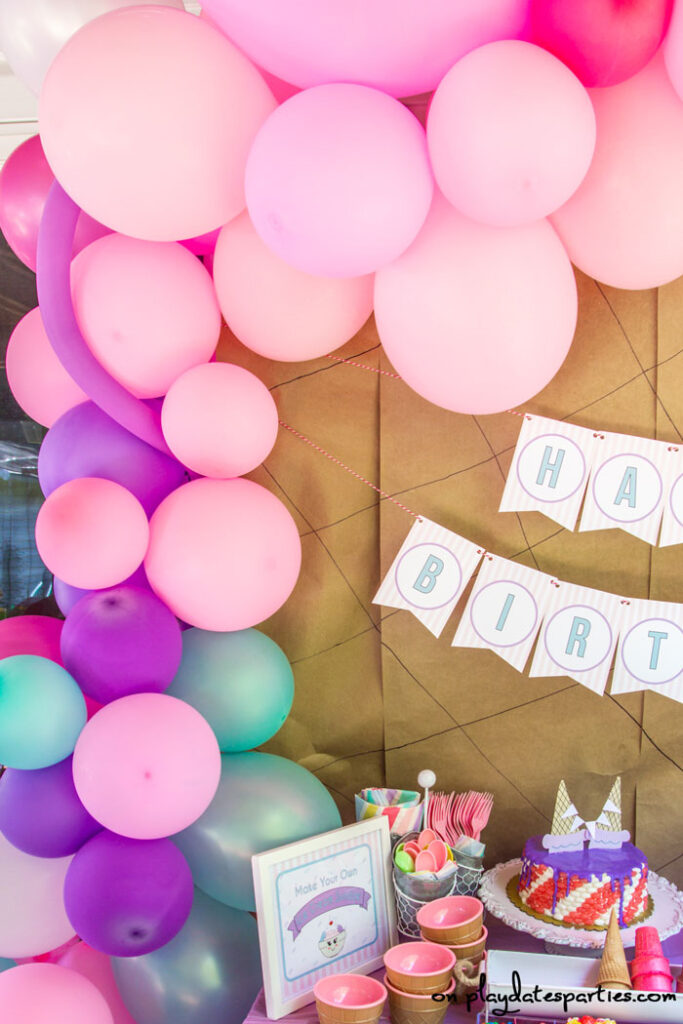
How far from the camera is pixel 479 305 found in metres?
1.24

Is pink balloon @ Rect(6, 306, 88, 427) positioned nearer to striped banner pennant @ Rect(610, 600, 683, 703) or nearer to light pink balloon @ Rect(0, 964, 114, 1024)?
light pink balloon @ Rect(0, 964, 114, 1024)

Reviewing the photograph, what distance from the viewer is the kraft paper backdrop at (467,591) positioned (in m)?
1.67

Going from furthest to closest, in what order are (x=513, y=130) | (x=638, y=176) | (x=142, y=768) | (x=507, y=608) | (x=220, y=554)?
(x=507, y=608) < (x=220, y=554) < (x=142, y=768) < (x=638, y=176) < (x=513, y=130)

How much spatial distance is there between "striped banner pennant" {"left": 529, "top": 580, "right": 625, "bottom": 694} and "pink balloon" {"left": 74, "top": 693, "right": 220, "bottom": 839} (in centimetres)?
66

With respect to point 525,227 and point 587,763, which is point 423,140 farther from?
point 587,763

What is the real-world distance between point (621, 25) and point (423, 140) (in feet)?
0.87

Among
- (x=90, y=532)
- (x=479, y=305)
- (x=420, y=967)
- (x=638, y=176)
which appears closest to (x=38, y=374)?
(x=90, y=532)

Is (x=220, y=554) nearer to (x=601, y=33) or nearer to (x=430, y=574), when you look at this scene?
(x=430, y=574)

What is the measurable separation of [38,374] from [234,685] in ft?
2.16

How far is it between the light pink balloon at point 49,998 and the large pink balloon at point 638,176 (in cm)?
137

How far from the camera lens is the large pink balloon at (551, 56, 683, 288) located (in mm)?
1186

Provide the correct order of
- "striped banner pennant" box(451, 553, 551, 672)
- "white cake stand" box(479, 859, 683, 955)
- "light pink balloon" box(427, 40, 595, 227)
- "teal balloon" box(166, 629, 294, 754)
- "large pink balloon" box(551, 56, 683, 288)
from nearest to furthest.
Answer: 1. "light pink balloon" box(427, 40, 595, 227)
2. "large pink balloon" box(551, 56, 683, 288)
3. "white cake stand" box(479, 859, 683, 955)
4. "teal balloon" box(166, 629, 294, 754)
5. "striped banner pennant" box(451, 553, 551, 672)

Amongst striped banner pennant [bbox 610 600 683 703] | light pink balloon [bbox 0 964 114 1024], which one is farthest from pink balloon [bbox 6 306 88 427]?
striped banner pennant [bbox 610 600 683 703]

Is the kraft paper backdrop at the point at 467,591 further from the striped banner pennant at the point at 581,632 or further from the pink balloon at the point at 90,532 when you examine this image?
the pink balloon at the point at 90,532
